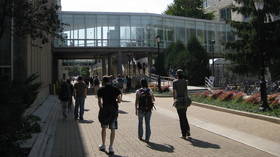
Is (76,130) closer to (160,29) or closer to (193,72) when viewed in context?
(193,72)

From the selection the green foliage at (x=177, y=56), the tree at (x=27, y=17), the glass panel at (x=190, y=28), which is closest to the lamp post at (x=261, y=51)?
the tree at (x=27, y=17)

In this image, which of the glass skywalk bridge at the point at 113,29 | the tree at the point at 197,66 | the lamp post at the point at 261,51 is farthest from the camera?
the glass skywalk bridge at the point at 113,29

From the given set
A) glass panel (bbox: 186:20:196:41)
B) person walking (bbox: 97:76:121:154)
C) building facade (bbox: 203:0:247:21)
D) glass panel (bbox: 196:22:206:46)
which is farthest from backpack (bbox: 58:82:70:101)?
building facade (bbox: 203:0:247:21)

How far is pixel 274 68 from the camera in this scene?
15.9 meters

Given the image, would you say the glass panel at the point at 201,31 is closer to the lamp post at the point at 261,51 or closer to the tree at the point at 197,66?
the tree at the point at 197,66

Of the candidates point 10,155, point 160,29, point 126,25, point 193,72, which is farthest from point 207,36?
point 10,155

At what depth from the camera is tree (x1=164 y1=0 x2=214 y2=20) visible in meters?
74.8

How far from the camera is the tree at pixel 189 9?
74.8 m

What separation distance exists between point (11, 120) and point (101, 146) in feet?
10.3

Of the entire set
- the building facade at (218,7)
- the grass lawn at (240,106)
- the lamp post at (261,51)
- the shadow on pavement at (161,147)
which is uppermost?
the building facade at (218,7)

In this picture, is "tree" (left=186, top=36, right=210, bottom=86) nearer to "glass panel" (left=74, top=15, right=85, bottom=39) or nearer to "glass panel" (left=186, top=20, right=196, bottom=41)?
"glass panel" (left=74, top=15, right=85, bottom=39)

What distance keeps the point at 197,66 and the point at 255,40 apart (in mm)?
25242

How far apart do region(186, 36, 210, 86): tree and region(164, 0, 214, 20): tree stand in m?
34.7

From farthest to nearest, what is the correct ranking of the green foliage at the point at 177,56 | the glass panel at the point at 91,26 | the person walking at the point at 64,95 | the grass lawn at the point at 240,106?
1. the glass panel at the point at 91,26
2. the green foliage at the point at 177,56
3. the person walking at the point at 64,95
4. the grass lawn at the point at 240,106
